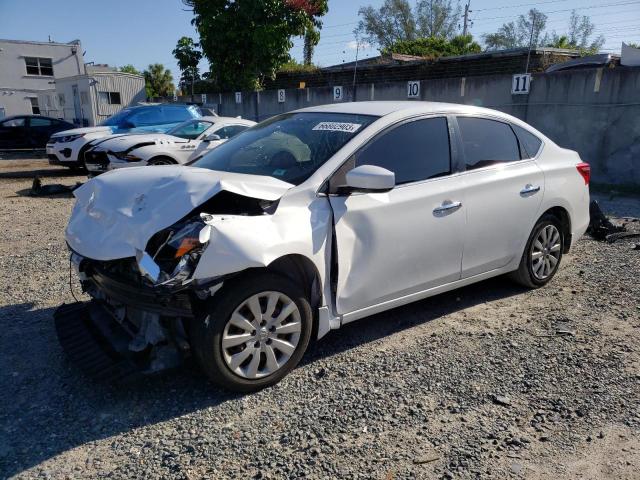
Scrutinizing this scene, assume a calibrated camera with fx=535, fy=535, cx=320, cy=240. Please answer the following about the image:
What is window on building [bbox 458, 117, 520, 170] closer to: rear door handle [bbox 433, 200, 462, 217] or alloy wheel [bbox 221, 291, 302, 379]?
rear door handle [bbox 433, 200, 462, 217]

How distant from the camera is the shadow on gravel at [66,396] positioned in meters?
2.93

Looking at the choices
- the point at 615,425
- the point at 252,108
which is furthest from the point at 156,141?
the point at 252,108

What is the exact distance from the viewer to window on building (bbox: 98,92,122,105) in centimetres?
2730

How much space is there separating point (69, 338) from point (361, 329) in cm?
215

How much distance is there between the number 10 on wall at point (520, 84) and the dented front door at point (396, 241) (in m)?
9.58

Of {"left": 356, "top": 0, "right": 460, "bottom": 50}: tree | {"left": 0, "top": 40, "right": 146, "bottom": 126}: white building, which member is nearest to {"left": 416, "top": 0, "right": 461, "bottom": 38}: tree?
{"left": 356, "top": 0, "right": 460, "bottom": 50}: tree

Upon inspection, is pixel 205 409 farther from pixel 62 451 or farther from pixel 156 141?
pixel 156 141

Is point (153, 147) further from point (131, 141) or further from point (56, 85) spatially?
point (56, 85)

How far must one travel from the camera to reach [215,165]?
414 cm

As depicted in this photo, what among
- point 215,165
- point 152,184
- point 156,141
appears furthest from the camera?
point 156,141

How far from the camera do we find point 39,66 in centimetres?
3950

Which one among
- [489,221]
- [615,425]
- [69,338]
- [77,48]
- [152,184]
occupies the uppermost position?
[77,48]

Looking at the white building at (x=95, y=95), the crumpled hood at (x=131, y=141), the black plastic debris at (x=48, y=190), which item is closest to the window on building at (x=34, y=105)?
the white building at (x=95, y=95)

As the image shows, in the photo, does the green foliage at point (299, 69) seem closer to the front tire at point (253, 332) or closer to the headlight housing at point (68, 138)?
the headlight housing at point (68, 138)
